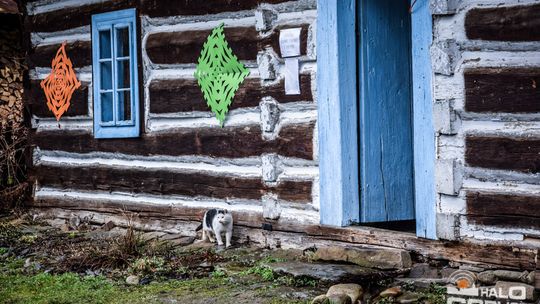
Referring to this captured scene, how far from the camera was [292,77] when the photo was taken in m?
7.53

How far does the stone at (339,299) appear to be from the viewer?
5488 mm

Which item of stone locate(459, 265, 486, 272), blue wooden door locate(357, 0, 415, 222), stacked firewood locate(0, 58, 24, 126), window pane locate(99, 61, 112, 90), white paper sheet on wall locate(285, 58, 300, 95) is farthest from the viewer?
stacked firewood locate(0, 58, 24, 126)

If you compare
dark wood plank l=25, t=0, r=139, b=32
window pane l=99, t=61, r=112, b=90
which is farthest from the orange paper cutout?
window pane l=99, t=61, r=112, b=90

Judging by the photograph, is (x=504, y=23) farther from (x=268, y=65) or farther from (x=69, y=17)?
(x=69, y=17)

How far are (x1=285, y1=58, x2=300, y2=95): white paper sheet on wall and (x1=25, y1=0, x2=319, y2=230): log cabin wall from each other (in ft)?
0.18

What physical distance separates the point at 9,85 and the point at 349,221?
313 inches

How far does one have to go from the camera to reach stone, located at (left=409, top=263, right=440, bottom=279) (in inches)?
246

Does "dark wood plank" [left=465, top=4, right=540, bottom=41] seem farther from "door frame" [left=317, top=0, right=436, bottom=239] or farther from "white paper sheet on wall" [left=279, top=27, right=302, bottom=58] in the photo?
"white paper sheet on wall" [left=279, top=27, right=302, bottom=58]

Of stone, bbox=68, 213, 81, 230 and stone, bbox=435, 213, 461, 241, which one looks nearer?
stone, bbox=435, 213, 461, 241

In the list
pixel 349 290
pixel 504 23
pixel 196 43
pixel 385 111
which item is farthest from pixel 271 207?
pixel 504 23

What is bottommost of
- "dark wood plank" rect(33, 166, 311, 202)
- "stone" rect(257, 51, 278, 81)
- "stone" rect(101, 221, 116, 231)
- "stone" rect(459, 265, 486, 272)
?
"stone" rect(459, 265, 486, 272)

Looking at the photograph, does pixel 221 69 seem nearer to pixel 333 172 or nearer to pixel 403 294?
pixel 333 172

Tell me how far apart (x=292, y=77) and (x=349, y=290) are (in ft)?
8.13

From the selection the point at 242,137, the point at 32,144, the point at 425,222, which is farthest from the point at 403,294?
the point at 32,144
